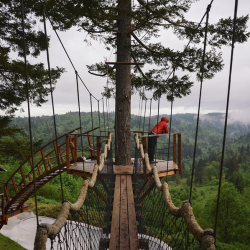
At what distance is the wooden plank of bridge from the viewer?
7.98ft

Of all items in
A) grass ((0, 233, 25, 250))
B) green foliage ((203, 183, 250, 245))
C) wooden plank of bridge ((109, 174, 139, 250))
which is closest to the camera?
wooden plank of bridge ((109, 174, 139, 250))

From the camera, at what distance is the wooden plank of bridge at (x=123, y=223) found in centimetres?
243

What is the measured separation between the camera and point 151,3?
5152 mm

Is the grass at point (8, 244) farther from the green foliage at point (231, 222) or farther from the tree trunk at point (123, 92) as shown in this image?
the green foliage at point (231, 222)

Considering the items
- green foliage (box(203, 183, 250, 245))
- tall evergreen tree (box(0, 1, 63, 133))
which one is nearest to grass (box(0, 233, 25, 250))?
tall evergreen tree (box(0, 1, 63, 133))

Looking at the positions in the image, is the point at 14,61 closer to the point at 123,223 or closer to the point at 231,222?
the point at 123,223

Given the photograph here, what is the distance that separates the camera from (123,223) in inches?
112

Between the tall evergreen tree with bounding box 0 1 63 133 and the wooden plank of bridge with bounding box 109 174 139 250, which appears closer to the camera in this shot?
the wooden plank of bridge with bounding box 109 174 139 250

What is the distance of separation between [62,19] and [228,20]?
389 centimetres

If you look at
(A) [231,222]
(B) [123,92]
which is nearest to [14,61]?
(B) [123,92]

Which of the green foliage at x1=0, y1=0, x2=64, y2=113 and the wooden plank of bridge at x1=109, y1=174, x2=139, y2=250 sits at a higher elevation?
the green foliage at x1=0, y1=0, x2=64, y2=113

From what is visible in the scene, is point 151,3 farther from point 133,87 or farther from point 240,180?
point 240,180

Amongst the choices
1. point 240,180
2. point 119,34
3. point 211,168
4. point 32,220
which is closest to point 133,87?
point 119,34

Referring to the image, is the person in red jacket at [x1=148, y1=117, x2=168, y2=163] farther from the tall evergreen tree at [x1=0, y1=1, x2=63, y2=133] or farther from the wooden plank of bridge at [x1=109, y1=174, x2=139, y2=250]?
the tall evergreen tree at [x1=0, y1=1, x2=63, y2=133]
